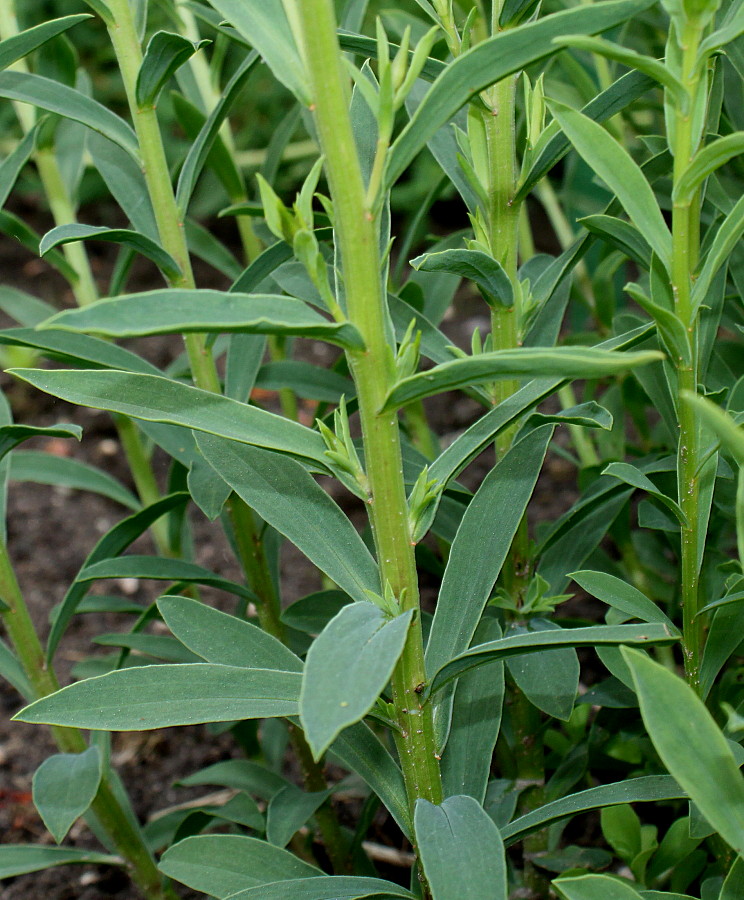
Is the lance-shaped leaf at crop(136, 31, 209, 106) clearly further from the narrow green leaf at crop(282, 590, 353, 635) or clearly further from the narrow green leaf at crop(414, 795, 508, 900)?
the narrow green leaf at crop(414, 795, 508, 900)

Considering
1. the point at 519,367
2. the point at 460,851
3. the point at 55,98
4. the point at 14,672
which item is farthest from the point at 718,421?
the point at 14,672

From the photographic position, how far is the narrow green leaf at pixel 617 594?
0.63 metres

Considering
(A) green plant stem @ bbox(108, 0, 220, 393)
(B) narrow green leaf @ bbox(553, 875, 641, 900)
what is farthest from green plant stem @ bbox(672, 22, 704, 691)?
(A) green plant stem @ bbox(108, 0, 220, 393)

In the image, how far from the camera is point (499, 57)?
1.57 ft

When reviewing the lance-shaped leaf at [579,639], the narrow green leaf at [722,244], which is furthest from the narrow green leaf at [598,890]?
the narrow green leaf at [722,244]

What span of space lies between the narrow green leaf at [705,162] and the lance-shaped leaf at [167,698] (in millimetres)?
382

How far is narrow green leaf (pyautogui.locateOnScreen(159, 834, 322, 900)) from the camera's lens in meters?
0.67

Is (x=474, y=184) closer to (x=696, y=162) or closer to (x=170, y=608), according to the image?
(x=696, y=162)

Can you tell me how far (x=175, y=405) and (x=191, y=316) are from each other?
0.14 metres

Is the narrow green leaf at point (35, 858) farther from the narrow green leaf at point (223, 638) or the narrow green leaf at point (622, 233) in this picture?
the narrow green leaf at point (622, 233)

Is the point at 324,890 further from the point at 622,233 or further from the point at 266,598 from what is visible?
the point at 622,233

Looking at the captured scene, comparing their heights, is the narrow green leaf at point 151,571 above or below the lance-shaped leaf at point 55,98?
below

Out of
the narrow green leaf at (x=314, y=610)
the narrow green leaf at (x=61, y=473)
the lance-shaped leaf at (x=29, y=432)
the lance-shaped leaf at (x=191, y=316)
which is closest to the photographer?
the lance-shaped leaf at (x=191, y=316)

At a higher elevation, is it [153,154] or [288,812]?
[153,154]
